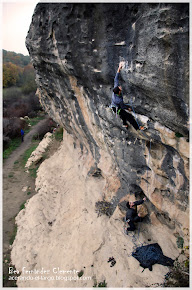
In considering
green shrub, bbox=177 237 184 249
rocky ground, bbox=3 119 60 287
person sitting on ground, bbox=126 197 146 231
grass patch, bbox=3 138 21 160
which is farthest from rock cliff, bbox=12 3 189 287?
grass patch, bbox=3 138 21 160

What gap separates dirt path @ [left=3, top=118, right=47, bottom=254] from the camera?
8633mm

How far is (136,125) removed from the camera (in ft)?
14.6

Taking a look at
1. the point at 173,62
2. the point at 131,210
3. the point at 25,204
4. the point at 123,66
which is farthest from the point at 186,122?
the point at 25,204

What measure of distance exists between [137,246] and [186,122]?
11.6 ft

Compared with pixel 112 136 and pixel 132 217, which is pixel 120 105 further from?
pixel 132 217

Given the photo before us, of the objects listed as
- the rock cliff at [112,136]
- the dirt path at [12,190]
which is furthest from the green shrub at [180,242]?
the dirt path at [12,190]

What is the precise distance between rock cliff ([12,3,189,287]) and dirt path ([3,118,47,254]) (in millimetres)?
572

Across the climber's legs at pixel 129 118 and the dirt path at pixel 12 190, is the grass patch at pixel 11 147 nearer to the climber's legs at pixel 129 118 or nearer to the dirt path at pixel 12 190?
the dirt path at pixel 12 190

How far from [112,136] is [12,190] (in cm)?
755

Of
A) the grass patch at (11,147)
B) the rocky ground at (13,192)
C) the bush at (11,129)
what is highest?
the bush at (11,129)

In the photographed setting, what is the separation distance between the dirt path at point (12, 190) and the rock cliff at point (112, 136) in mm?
572

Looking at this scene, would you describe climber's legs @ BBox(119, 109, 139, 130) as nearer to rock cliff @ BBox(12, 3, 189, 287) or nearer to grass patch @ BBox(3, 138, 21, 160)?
rock cliff @ BBox(12, 3, 189, 287)

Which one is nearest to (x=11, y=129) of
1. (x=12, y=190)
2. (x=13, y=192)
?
(x=12, y=190)

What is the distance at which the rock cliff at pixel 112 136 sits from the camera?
11.0 ft
